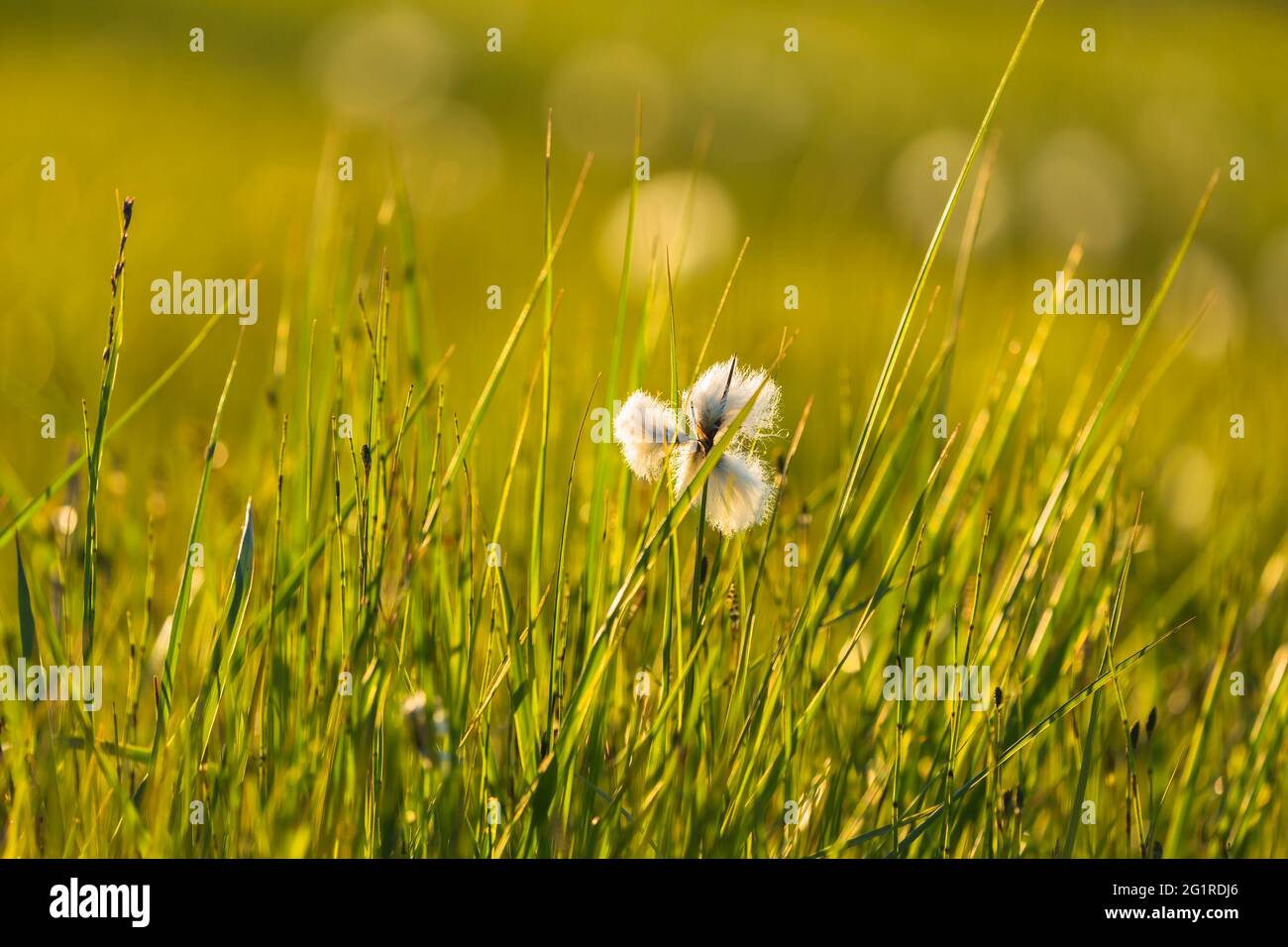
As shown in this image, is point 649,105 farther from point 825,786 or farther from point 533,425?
point 825,786

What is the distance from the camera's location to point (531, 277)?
4.51 m

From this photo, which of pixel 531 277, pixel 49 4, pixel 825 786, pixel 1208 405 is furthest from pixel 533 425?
pixel 49 4

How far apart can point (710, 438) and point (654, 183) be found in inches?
175

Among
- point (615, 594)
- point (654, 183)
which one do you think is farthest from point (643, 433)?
point (654, 183)

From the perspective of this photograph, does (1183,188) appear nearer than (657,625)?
No

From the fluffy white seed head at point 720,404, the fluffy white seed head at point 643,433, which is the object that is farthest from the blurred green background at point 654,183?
the fluffy white seed head at point 643,433

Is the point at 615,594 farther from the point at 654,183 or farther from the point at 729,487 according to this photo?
the point at 654,183

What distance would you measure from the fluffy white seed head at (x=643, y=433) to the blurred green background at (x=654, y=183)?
40cm

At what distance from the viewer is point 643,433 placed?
1.26m

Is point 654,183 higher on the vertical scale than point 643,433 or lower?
higher

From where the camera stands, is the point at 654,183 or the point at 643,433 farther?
the point at 654,183

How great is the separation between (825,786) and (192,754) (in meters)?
0.73

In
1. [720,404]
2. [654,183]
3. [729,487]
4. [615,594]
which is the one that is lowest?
[615,594]

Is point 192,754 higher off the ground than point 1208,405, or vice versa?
point 1208,405
